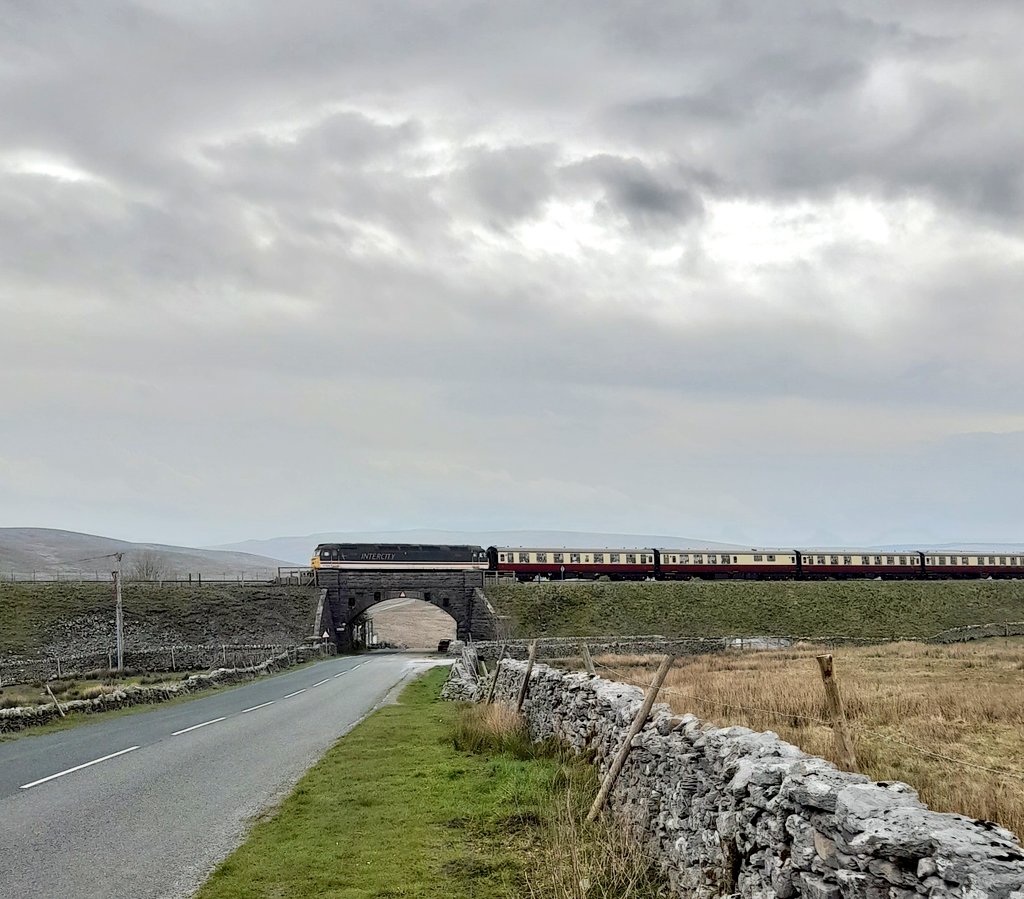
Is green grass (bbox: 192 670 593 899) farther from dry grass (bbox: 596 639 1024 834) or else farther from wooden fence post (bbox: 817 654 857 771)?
wooden fence post (bbox: 817 654 857 771)

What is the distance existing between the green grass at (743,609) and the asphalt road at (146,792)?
41.6m

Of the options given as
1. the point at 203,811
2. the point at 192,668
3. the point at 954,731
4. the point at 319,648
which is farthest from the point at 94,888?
the point at 319,648

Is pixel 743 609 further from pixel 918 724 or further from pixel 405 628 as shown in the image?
pixel 405 628

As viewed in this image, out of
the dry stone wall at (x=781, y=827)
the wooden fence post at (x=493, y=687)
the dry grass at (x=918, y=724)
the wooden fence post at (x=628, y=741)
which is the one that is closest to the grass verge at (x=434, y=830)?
the wooden fence post at (x=628, y=741)

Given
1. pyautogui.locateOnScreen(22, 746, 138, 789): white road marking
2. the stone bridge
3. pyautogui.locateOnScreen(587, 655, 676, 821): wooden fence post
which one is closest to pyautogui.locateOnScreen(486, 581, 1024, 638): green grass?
the stone bridge

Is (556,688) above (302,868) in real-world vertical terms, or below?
above

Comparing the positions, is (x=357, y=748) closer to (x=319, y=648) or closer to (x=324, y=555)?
(x=319, y=648)

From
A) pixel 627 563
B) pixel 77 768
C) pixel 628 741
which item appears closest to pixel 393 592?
pixel 627 563

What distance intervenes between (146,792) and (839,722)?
40.3 ft

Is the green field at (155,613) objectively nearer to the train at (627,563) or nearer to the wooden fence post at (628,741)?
the train at (627,563)

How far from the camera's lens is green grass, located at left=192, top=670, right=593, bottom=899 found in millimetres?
10055

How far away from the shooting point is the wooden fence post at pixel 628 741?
1109 centimetres

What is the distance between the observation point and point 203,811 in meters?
13.8

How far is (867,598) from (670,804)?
73.3 meters
